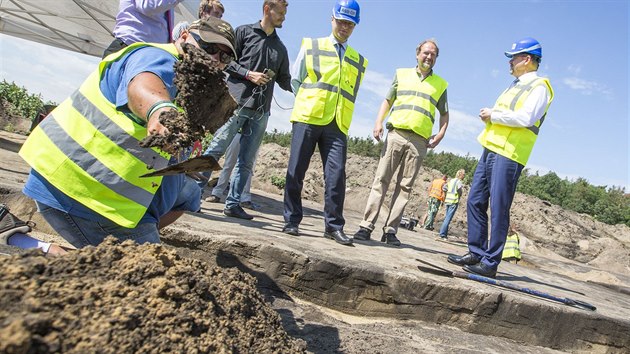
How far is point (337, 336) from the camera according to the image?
96.7 inches

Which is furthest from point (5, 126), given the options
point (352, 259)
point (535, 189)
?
point (535, 189)

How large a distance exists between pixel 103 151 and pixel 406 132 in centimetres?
337

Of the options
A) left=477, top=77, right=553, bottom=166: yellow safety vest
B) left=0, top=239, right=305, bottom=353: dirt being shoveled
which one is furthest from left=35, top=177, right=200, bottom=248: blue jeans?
left=477, top=77, right=553, bottom=166: yellow safety vest

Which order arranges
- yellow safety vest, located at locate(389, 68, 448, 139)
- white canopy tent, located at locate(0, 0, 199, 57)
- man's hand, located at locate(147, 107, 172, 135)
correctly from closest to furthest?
man's hand, located at locate(147, 107, 172, 135) < yellow safety vest, located at locate(389, 68, 448, 139) < white canopy tent, located at locate(0, 0, 199, 57)

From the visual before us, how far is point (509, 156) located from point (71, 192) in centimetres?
326

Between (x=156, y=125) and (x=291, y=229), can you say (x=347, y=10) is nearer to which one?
(x=291, y=229)

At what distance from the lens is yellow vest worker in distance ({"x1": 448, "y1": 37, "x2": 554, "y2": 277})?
3.77m

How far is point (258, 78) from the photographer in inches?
159

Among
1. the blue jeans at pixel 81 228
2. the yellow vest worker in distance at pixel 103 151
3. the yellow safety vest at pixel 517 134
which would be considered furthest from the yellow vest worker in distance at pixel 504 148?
the blue jeans at pixel 81 228

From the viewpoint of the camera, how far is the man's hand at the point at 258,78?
403 centimetres

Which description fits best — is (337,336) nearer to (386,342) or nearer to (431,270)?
(386,342)

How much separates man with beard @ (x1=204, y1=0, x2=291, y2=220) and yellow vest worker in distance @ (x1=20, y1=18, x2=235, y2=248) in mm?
2096

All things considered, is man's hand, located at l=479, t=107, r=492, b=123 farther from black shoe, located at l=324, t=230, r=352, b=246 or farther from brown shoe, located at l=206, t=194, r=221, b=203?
brown shoe, located at l=206, t=194, r=221, b=203

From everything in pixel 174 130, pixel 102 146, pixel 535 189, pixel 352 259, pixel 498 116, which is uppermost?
pixel 535 189
